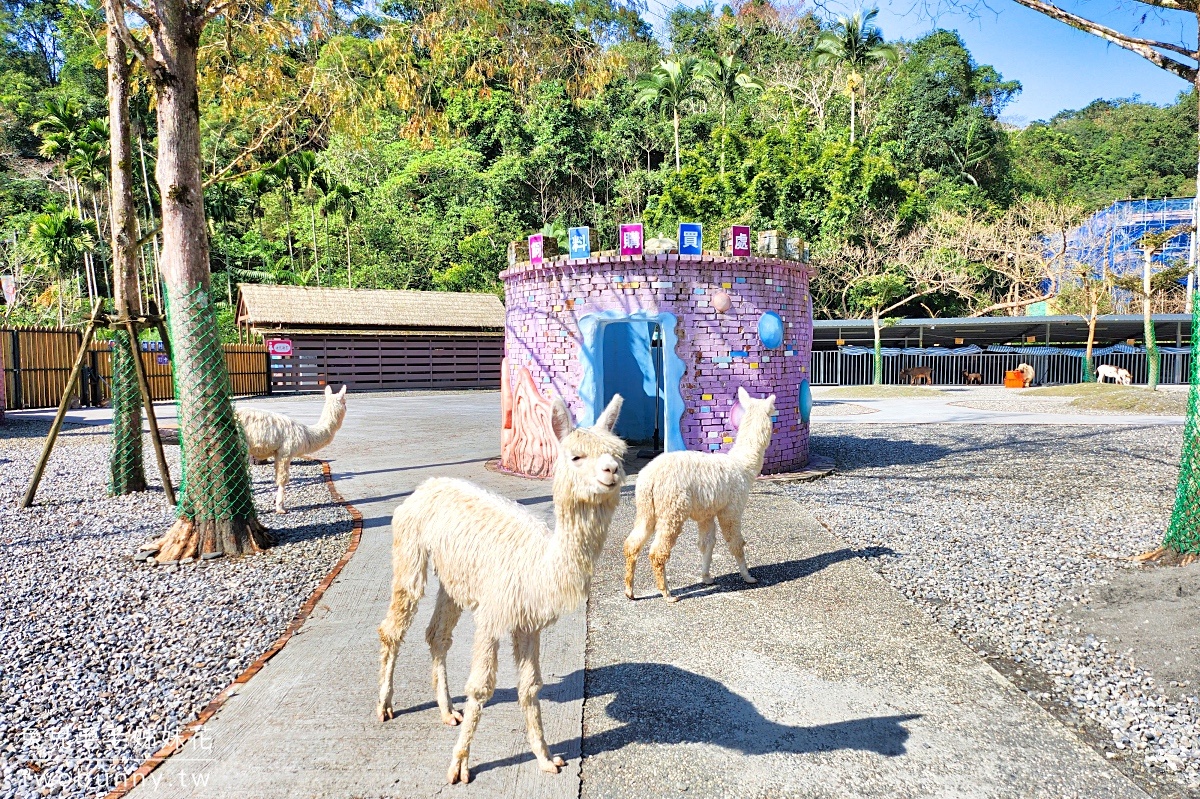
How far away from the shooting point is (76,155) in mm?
27969

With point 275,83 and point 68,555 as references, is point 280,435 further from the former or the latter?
point 275,83

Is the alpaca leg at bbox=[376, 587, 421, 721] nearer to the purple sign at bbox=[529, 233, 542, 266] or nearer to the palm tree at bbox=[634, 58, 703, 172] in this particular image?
the purple sign at bbox=[529, 233, 542, 266]

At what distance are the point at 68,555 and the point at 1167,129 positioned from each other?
63.2 m

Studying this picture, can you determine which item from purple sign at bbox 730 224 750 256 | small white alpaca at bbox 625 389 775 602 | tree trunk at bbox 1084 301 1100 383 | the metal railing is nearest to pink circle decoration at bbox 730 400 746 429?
purple sign at bbox 730 224 750 256

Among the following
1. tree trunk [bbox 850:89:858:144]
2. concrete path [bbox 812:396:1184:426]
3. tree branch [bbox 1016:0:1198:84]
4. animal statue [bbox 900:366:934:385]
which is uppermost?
tree trunk [bbox 850:89:858:144]

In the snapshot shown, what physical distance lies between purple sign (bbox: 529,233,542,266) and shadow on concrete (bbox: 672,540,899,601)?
5094mm

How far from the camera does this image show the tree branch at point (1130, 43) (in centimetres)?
617

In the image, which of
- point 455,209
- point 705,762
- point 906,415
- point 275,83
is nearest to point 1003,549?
point 705,762

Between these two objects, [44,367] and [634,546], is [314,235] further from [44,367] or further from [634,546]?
[634,546]

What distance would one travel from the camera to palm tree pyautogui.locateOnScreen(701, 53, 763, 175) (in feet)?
140

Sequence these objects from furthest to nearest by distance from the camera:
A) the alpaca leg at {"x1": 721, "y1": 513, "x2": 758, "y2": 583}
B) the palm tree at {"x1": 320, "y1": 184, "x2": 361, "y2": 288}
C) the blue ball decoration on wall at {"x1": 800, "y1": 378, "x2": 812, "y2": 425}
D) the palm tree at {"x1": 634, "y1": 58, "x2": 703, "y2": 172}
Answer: the palm tree at {"x1": 634, "y1": 58, "x2": 703, "y2": 172}
the palm tree at {"x1": 320, "y1": 184, "x2": 361, "y2": 288}
the blue ball decoration on wall at {"x1": 800, "y1": 378, "x2": 812, "y2": 425}
the alpaca leg at {"x1": 721, "y1": 513, "x2": 758, "y2": 583}

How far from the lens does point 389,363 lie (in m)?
31.0

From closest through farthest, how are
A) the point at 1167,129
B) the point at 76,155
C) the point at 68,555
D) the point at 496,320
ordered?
1. the point at 68,555
2. the point at 76,155
3. the point at 496,320
4. the point at 1167,129

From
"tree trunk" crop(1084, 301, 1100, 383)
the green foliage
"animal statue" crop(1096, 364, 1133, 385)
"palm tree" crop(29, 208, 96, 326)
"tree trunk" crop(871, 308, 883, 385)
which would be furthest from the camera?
the green foliage
